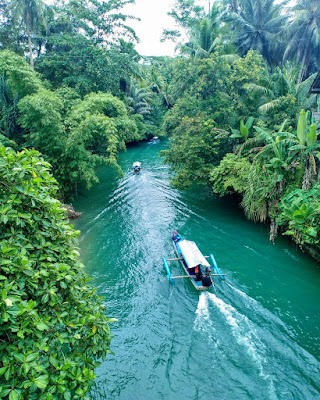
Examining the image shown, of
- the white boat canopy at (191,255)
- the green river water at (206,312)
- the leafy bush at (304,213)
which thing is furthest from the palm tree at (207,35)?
the white boat canopy at (191,255)

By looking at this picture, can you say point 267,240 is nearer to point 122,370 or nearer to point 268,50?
point 122,370

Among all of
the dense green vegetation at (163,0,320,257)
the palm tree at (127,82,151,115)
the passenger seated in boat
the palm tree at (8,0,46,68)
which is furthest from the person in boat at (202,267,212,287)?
the palm tree at (127,82,151,115)

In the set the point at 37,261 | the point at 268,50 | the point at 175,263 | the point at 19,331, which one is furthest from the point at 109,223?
the point at 268,50

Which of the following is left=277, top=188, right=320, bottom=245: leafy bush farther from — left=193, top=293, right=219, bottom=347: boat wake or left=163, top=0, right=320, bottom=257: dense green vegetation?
left=193, top=293, right=219, bottom=347: boat wake

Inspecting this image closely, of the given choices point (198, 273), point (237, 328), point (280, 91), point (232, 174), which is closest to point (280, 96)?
point (280, 91)

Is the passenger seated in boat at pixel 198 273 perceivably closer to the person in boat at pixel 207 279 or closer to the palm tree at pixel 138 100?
the person in boat at pixel 207 279

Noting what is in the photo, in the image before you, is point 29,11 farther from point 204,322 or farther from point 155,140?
point 204,322
